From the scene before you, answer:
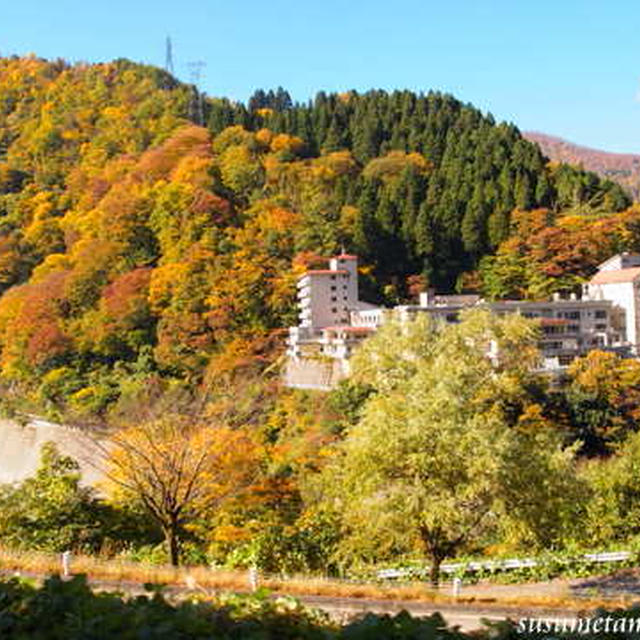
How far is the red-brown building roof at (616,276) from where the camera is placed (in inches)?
1212

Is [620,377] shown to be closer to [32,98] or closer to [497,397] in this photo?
[497,397]

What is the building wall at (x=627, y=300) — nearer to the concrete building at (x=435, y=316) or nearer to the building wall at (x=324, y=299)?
the concrete building at (x=435, y=316)

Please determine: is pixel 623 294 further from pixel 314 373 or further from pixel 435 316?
pixel 314 373

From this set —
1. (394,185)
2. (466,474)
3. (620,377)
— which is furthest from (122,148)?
(466,474)

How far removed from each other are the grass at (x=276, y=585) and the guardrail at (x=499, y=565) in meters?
2.81

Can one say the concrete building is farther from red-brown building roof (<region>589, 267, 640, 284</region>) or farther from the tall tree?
the tall tree

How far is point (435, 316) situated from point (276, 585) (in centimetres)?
2350

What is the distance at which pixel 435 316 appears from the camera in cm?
2927

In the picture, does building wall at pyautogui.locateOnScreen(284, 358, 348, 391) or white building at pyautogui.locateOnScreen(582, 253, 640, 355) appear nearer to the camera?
building wall at pyautogui.locateOnScreen(284, 358, 348, 391)

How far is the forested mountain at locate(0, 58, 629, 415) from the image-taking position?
3359 cm

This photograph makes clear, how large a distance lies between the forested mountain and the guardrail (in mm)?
18445

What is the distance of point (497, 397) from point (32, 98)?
5983cm

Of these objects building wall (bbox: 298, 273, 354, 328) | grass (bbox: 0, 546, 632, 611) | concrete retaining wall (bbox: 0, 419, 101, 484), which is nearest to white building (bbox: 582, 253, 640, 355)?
building wall (bbox: 298, 273, 354, 328)

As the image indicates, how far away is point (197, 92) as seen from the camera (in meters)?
60.9
